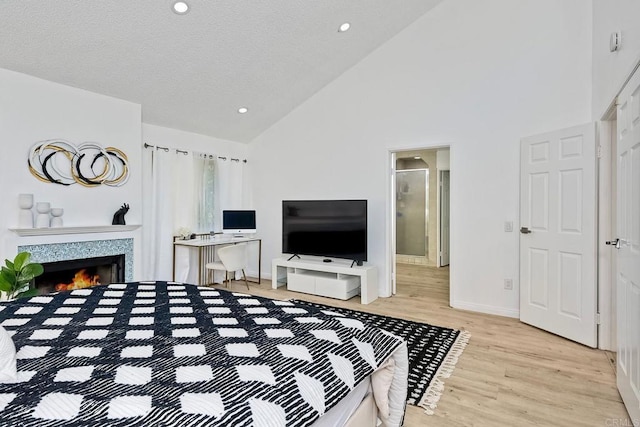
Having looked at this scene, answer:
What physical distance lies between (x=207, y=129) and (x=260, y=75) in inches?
56.6

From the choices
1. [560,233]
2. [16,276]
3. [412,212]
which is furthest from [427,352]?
[412,212]

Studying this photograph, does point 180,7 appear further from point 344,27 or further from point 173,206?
point 173,206

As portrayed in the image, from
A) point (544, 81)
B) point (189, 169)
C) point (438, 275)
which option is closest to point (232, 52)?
point (189, 169)

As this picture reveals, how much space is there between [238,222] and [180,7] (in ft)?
10.4

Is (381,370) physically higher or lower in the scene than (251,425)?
lower

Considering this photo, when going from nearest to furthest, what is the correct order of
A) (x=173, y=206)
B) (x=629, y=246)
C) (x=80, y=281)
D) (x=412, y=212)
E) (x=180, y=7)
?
(x=629, y=246) → (x=180, y=7) → (x=80, y=281) → (x=173, y=206) → (x=412, y=212)

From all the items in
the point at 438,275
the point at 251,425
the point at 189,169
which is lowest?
the point at 438,275

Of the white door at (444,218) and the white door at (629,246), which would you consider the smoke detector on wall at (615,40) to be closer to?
the white door at (629,246)

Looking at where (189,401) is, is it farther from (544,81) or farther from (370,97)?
(370,97)

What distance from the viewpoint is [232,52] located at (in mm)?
3762

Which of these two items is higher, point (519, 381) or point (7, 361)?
point (7, 361)

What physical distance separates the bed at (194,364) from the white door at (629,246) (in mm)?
1314

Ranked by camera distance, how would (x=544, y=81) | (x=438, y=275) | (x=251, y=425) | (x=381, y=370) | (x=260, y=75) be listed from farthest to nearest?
(x=438, y=275)
(x=260, y=75)
(x=544, y=81)
(x=381, y=370)
(x=251, y=425)

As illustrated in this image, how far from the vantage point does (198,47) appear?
3531mm
